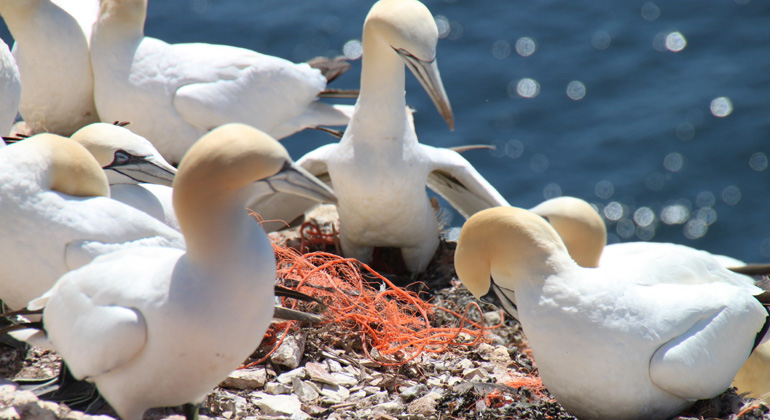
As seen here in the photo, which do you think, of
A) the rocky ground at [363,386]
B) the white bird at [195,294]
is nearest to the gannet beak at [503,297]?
the rocky ground at [363,386]

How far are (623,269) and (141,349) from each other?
91.5 inches

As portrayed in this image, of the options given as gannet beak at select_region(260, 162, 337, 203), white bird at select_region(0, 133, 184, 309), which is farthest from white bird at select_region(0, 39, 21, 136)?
gannet beak at select_region(260, 162, 337, 203)

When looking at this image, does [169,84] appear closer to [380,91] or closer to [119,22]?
[119,22]

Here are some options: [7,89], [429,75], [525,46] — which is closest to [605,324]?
[429,75]

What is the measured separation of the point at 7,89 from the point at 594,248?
330 centimetres

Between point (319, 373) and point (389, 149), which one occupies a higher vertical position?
point (389, 149)

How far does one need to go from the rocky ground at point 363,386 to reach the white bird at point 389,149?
1.11 metres

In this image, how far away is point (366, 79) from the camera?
5.43 meters

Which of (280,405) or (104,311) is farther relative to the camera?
(280,405)

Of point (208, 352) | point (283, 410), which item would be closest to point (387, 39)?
point (283, 410)

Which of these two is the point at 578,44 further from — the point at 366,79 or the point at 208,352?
the point at 208,352

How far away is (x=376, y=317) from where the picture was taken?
471 centimetres

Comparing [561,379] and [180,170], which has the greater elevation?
[180,170]

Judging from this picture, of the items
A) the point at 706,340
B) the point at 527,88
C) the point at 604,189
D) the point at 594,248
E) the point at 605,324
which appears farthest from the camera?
the point at 527,88
